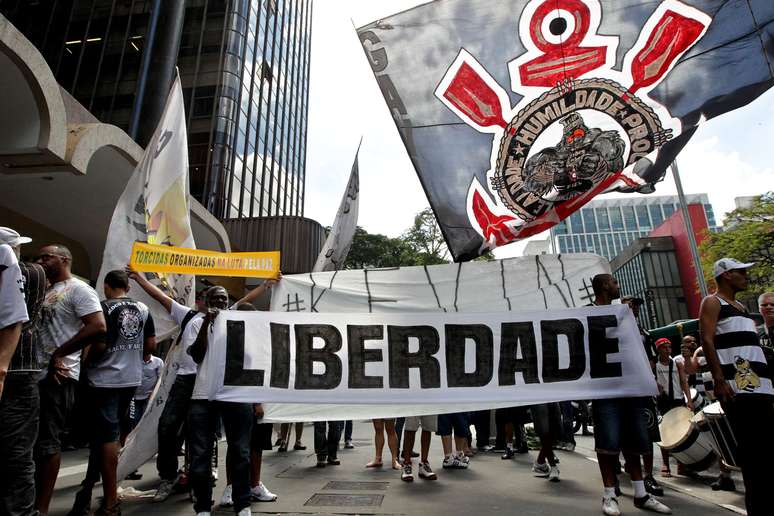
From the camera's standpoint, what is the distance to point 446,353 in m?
4.22

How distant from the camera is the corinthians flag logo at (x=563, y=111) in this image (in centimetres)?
418

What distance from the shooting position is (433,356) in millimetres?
4207

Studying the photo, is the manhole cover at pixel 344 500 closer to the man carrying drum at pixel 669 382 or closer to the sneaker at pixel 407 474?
the sneaker at pixel 407 474

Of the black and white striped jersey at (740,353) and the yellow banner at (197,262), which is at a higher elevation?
the yellow banner at (197,262)

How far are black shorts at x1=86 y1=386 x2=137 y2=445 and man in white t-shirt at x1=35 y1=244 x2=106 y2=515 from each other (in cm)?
16

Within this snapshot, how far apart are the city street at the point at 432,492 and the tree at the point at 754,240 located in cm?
1953

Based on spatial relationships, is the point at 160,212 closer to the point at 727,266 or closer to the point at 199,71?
the point at 727,266

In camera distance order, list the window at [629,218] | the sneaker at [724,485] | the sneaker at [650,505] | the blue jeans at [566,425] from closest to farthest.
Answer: the sneaker at [650,505] → the sneaker at [724,485] → the blue jeans at [566,425] → the window at [629,218]

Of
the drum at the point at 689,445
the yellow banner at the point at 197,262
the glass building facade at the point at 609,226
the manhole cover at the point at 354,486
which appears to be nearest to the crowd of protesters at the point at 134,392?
the yellow banner at the point at 197,262

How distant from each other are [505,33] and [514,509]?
4.33 metres

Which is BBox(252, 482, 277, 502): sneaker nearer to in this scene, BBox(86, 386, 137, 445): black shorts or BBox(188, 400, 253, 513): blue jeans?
Answer: BBox(188, 400, 253, 513): blue jeans

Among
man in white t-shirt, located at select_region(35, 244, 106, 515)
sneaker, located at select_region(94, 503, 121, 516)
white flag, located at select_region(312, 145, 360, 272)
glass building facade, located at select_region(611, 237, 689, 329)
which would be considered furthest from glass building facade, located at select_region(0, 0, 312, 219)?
glass building facade, located at select_region(611, 237, 689, 329)

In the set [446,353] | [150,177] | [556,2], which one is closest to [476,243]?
[446,353]

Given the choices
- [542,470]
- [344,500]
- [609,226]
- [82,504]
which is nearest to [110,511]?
[82,504]
